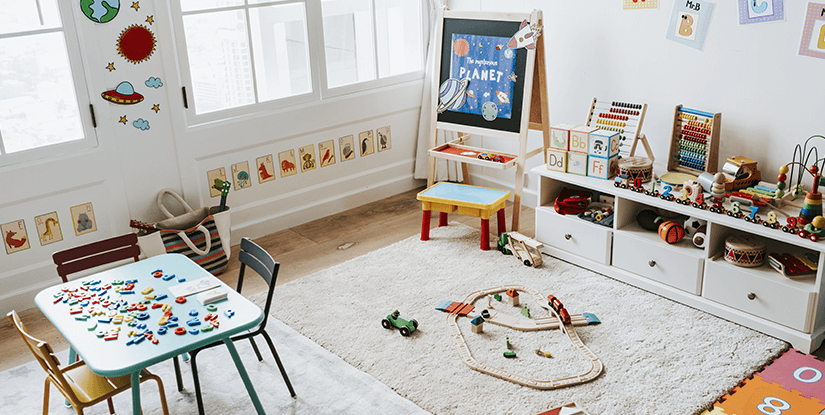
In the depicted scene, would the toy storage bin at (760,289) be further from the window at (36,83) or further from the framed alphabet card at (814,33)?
the window at (36,83)

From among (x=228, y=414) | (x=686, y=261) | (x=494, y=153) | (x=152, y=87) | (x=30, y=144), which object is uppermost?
(x=152, y=87)

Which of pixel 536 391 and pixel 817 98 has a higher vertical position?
pixel 817 98

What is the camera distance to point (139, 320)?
2.26 metres

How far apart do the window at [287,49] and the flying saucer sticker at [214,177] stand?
32 centimetres

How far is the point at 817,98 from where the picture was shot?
304cm

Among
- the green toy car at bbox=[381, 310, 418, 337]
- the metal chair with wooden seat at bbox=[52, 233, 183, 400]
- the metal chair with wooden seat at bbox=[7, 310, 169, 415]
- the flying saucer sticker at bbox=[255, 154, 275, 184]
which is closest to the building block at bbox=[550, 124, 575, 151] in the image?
the green toy car at bbox=[381, 310, 418, 337]

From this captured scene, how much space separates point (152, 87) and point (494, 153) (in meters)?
1.98

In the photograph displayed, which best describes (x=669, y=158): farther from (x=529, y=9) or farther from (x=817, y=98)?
(x=529, y=9)

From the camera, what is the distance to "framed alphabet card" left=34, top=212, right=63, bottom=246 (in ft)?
11.2

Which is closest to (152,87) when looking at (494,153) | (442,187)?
(442,187)

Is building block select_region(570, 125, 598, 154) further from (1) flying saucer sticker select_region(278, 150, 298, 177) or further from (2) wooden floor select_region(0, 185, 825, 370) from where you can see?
(1) flying saucer sticker select_region(278, 150, 298, 177)

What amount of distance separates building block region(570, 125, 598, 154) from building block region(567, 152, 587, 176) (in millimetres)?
24

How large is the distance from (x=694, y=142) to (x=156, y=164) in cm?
285

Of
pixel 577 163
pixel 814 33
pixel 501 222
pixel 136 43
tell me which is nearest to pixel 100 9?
pixel 136 43
